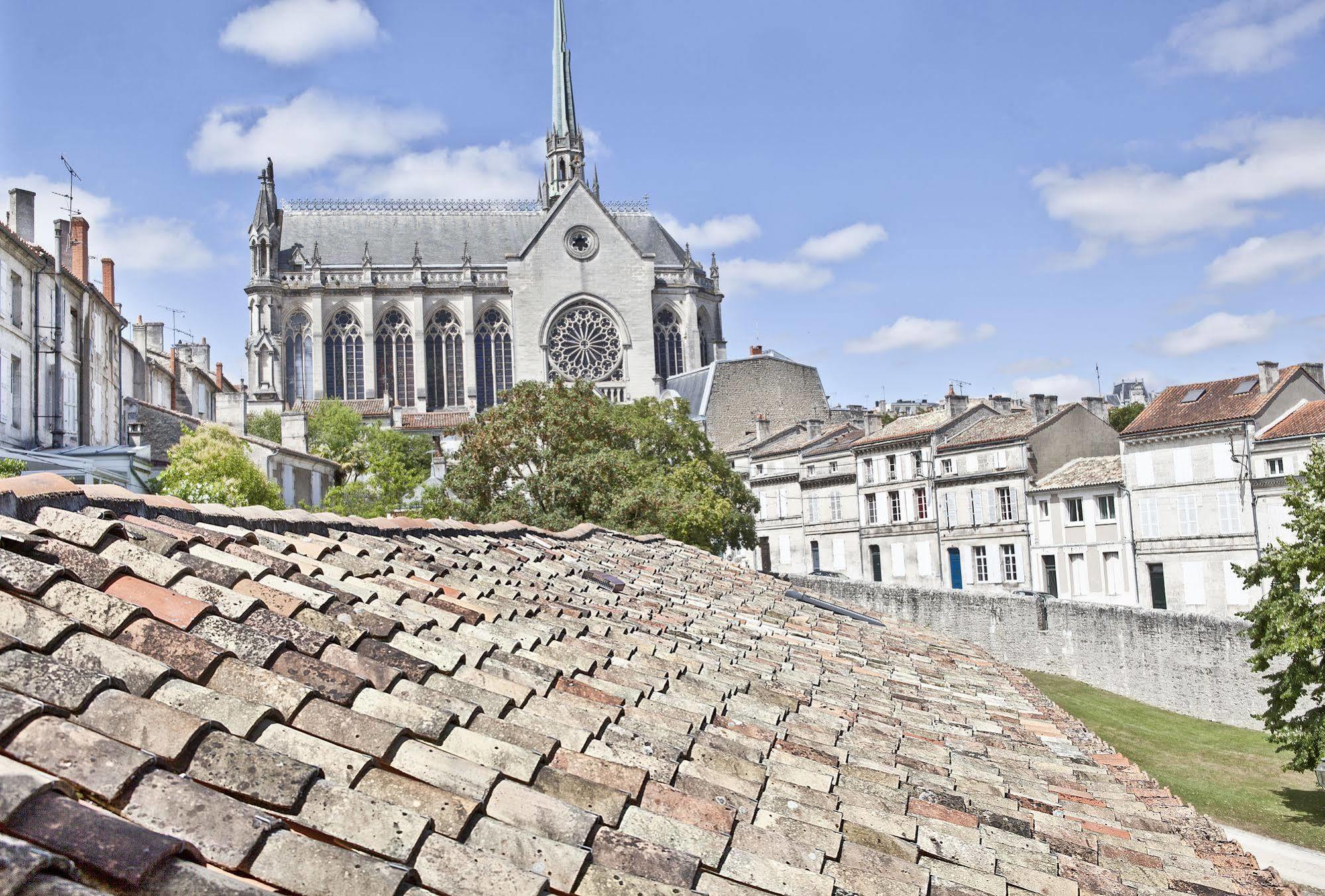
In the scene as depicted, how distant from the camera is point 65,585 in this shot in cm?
355

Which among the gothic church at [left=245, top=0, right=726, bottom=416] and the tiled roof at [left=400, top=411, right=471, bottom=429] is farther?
the gothic church at [left=245, top=0, right=726, bottom=416]

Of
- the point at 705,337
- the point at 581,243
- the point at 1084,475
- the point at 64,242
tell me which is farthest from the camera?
the point at 705,337

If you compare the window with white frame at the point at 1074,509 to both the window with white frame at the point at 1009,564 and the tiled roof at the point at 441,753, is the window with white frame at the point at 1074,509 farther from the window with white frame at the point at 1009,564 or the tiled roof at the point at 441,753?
the tiled roof at the point at 441,753

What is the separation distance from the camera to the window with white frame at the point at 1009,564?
4512 cm

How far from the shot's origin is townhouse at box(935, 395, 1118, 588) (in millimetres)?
44938

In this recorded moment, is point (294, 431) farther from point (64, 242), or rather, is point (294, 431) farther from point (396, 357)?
point (396, 357)

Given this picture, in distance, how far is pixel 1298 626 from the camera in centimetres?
2075

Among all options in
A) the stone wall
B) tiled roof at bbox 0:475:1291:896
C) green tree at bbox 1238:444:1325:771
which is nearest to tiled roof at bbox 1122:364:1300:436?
the stone wall

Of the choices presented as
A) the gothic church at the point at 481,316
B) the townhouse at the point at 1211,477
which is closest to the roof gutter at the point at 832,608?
the townhouse at the point at 1211,477

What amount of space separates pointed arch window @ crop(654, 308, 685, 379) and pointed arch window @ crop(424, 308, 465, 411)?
12.9m

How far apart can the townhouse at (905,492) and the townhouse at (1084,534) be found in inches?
205

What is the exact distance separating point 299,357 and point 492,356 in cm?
1240

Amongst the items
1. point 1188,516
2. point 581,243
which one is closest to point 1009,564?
point 1188,516

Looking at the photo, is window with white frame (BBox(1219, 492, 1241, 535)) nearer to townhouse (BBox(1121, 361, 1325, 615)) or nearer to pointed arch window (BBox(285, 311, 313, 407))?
townhouse (BBox(1121, 361, 1325, 615))
